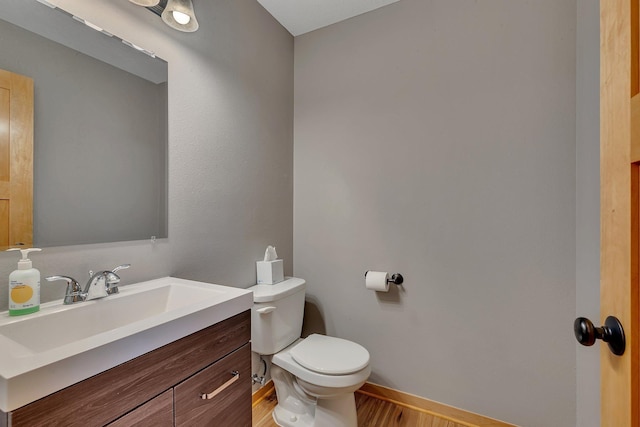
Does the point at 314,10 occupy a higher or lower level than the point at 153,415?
higher

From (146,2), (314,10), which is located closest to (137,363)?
(146,2)

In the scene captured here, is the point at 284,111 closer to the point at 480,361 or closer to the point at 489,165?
the point at 489,165

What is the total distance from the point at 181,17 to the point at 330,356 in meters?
1.74

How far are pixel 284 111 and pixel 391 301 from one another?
1485 mm

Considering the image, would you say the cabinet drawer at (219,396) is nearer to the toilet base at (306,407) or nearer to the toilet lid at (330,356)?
the toilet lid at (330,356)

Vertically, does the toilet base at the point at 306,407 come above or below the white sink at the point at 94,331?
below

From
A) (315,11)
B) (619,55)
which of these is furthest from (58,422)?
(315,11)

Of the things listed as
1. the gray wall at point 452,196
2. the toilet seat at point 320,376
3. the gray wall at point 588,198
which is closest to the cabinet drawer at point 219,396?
the toilet seat at point 320,376

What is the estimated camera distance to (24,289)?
2.54ft

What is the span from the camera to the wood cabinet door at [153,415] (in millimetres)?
651

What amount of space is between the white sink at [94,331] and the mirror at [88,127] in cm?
24

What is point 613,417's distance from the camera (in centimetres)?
52

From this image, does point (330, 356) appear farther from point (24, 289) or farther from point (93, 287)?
point (24, 289)

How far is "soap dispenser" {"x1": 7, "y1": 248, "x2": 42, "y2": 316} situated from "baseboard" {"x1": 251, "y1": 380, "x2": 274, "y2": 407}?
1.28m
